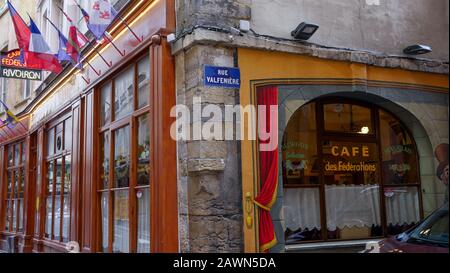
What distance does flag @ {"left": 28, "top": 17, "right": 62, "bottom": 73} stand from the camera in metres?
9.02

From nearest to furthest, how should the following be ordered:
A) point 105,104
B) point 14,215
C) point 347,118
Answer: point 347,118 < point 105,104 < point 14,215

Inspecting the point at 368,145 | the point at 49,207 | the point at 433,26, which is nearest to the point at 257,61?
the point at 368,145

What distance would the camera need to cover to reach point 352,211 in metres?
8.00

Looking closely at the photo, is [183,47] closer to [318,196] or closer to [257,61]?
[257,61]

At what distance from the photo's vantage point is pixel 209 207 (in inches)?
253

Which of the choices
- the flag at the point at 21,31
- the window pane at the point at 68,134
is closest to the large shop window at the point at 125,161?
the flag at the point at 21,31

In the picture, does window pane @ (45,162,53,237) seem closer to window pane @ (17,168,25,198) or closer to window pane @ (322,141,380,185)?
window pane @ (17,168,25,198)

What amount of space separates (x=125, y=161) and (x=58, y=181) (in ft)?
14.9

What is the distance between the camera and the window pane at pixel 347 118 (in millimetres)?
8125

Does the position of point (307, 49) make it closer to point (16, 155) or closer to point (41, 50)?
point (41, 50)

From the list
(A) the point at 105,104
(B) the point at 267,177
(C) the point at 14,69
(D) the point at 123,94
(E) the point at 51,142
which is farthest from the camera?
(E) the point at 51,142

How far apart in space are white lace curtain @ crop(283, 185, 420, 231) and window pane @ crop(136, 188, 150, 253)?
6.81 feet

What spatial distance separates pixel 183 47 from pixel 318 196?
122 inches

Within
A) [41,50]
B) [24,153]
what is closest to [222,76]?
[41,50]
